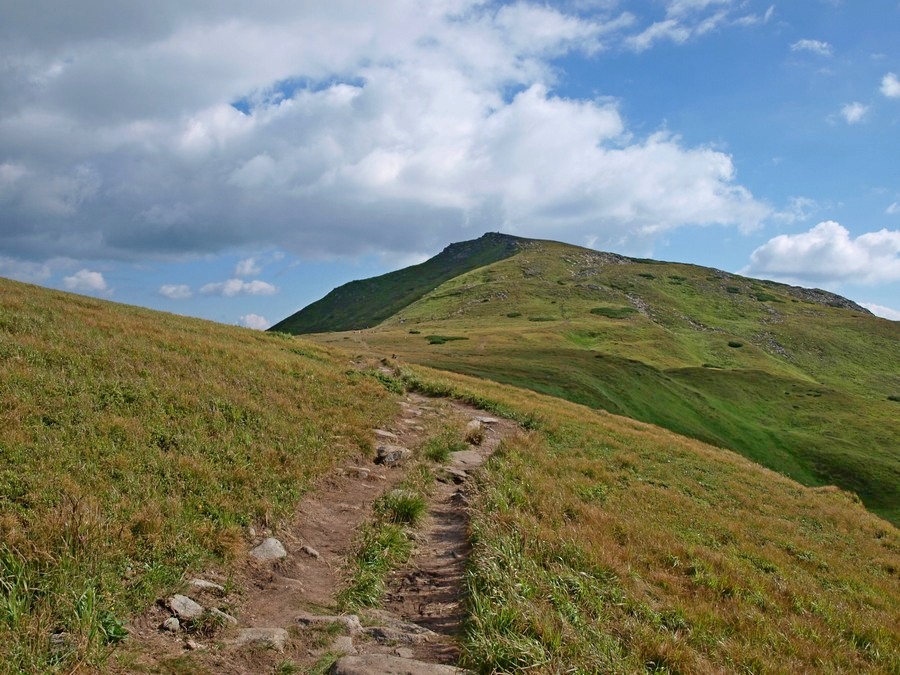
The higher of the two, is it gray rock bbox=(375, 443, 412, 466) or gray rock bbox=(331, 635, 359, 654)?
gray rock bbox=(375, 443, 412, 466)

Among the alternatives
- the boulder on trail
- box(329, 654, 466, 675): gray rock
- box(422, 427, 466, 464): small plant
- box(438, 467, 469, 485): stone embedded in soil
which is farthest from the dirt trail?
box(422, 427, 466, 464): small plant

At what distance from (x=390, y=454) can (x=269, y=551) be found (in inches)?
305

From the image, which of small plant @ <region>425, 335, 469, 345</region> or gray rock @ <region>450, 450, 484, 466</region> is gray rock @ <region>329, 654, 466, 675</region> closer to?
gray rock @ <region>450, 450, 484, 466</region>

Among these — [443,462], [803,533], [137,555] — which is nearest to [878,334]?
[803,533]

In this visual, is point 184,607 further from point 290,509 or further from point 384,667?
point 290,509

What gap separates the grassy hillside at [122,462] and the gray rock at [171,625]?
1.48ft

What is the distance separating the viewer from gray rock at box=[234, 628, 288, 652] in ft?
22.7

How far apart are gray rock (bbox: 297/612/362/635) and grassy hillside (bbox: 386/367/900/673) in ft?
5.20

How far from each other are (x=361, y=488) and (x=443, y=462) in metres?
4.01

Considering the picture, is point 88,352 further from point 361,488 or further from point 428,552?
point 428,552

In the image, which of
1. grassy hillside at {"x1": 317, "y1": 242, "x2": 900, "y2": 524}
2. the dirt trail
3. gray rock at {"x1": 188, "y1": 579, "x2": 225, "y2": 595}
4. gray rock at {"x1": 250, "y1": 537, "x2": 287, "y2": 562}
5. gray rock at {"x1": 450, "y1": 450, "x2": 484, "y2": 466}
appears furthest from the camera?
grassy hillside at {"x1": 317, "y1": 242, "x2": 900, "y2": 524}

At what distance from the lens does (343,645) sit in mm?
7141

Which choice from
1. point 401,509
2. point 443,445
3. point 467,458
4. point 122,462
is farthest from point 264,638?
point 443,445

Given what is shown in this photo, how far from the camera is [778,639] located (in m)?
9.66
